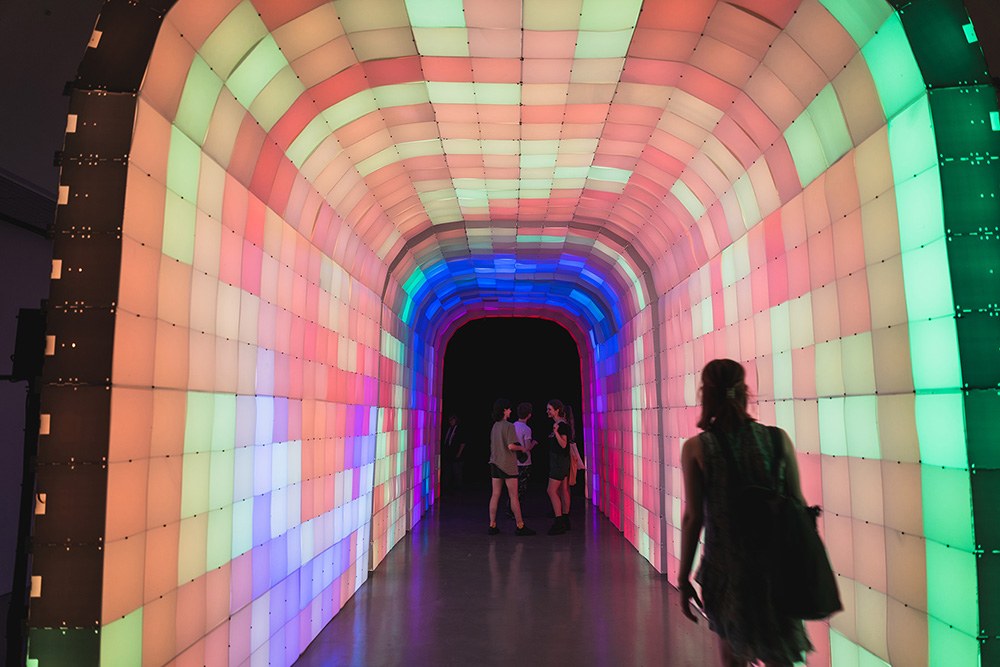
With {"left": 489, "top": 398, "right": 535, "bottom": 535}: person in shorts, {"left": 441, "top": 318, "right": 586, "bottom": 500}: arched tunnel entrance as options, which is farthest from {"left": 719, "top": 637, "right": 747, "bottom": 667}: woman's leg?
{"left": 441, "top": 318, "right": 586, "bottom": 500}: arched tunnel entrance

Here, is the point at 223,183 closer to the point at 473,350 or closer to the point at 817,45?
the point at 817,45

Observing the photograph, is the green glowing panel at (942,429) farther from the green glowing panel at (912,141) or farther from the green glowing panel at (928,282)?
the green glowing panel at (912,141)

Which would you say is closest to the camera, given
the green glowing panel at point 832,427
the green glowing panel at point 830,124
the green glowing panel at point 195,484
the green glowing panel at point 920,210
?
the green glowing panel at point 920,210

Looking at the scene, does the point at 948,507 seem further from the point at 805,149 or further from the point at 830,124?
the point at 805,149

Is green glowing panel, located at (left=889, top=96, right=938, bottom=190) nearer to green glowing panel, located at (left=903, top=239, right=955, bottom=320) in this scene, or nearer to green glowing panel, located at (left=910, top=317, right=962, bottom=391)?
green glowing panel, located at (left=903, top=239, right=955, bottom=320)

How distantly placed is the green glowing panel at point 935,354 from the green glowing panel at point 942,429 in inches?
2.0

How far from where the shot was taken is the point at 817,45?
3.68 meters

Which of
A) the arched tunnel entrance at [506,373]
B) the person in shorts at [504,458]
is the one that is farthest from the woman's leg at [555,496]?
the arched tunnel entrance at [506,373]

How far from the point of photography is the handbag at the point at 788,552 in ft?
9.20

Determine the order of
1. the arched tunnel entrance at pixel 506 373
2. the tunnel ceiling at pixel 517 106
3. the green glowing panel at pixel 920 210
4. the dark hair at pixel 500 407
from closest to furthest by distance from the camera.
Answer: the green glowing panel at pixel 920 210 < the tunnel ceiling at pixel 517 106 < the dark hair at pixel 500 407 < the arched tunnel entrance at pixel 506 373

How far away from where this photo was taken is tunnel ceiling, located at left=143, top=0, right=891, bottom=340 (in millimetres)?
3639

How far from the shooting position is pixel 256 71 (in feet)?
12.6

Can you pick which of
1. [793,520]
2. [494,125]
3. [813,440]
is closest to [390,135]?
[494,125]

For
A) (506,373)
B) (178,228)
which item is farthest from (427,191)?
(506,373)
